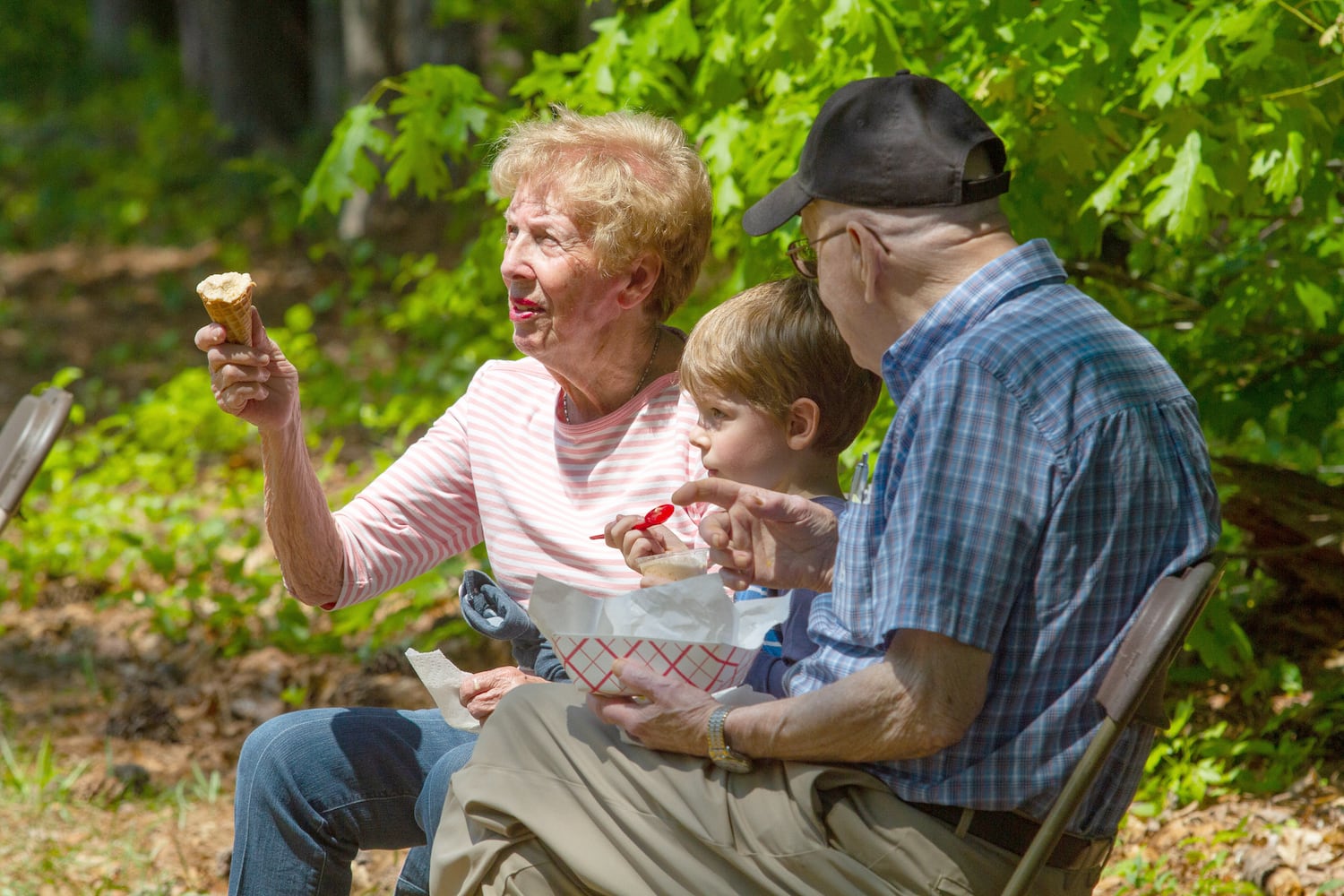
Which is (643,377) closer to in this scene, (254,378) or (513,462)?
(513,462)

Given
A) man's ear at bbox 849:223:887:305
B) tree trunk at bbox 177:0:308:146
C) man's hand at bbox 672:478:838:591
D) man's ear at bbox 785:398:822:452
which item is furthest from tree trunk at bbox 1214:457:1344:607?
tree trunk at bbox 177:0:308:146

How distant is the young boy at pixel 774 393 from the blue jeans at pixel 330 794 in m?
0.65

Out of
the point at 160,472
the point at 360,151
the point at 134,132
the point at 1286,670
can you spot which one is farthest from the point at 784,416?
the point at 134,132

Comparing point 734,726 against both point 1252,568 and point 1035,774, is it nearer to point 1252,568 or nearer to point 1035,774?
point 1035,774

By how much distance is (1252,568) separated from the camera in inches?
173

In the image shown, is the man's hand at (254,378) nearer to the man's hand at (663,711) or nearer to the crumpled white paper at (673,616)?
the crumpled white paper at (673,616)

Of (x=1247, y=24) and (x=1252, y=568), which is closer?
(x=1247, y=24)

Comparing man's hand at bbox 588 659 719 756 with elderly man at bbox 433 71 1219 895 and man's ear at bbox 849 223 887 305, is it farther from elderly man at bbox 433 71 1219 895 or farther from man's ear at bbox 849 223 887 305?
man's ear at bbox 849 223 887 305

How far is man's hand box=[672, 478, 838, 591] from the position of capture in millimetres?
2006

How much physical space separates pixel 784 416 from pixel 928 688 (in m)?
0.68

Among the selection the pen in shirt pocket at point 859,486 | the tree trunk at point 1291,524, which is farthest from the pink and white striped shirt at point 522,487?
the tree trunk at point 1291,524

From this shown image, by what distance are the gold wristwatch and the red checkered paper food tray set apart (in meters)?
0.09

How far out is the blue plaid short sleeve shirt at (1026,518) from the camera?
1.66 m

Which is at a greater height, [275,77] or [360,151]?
[360,151]
